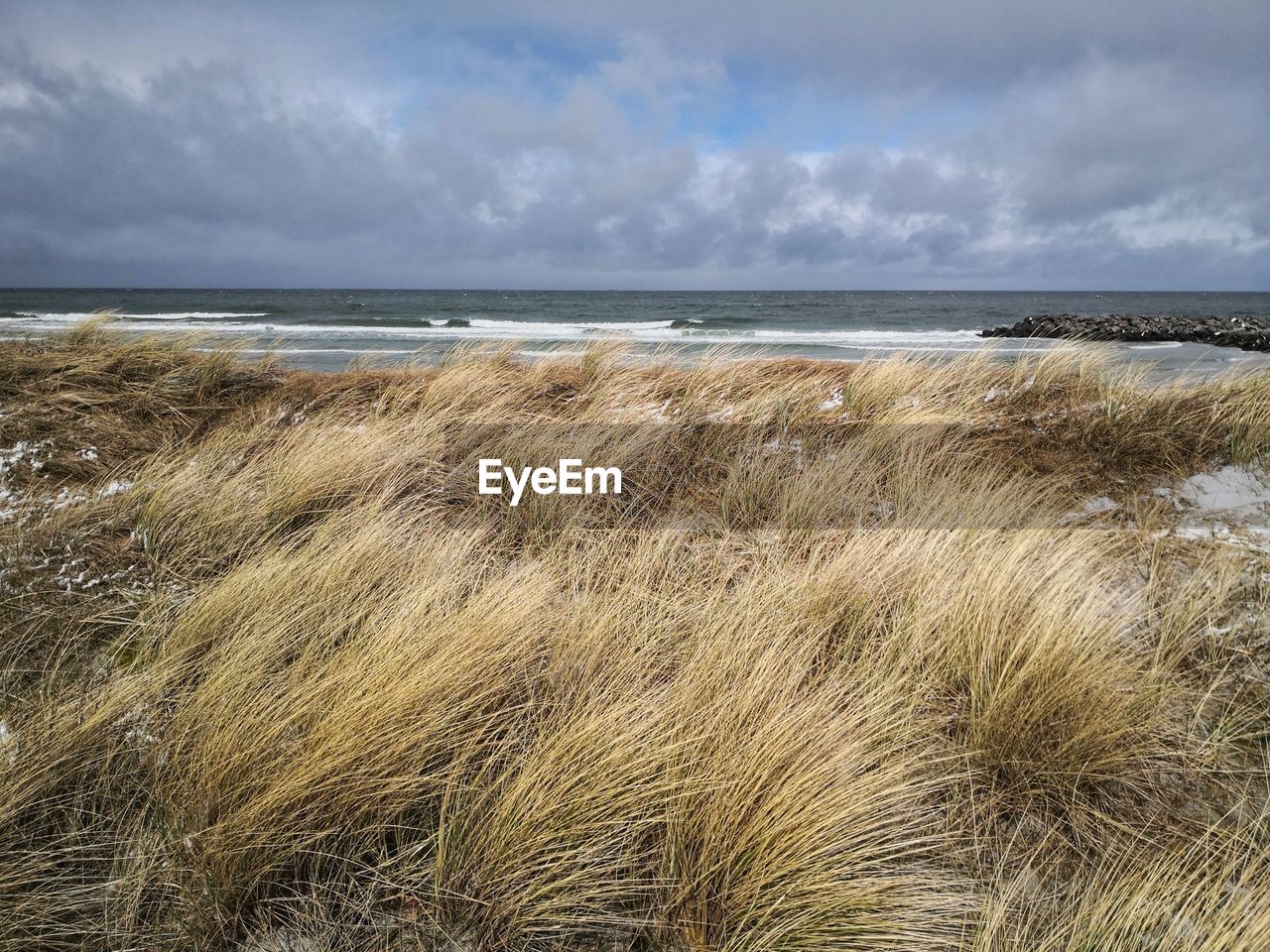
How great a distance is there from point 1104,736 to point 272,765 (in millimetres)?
2569

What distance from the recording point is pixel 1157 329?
748 inches

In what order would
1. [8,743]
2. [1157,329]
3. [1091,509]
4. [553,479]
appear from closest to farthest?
[8,743]
[1091,509]
[553,479]
[1157,329]

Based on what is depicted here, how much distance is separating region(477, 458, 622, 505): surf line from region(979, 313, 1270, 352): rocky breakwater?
699 inches

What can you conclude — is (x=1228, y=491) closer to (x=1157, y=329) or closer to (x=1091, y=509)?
(x=1091, y=509)

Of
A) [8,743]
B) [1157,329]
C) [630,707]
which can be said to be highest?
[1157,329]

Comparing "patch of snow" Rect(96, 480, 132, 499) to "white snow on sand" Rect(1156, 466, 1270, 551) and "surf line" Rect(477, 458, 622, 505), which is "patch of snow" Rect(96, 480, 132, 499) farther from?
"white snow on sand" Rect(1156, 466, 1270, 551)

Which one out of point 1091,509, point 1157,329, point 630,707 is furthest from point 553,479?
point 1157,329

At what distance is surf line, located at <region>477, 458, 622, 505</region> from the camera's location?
4086 millimetres

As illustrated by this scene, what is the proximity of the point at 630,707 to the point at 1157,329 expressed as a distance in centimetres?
2342

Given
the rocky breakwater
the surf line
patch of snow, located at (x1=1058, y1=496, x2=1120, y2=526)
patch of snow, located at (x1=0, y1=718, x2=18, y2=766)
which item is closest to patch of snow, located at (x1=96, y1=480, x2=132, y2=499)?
patch of snow, located at (x1=0, y1=718, x2=18, y2=766)

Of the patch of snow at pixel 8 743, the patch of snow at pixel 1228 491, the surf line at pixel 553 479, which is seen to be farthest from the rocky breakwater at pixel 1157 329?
the patch of snow at pixel 8 743

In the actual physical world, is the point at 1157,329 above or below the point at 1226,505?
above

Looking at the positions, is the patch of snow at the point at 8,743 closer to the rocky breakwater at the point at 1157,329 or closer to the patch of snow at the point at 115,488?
the patch of snow at the point at 115,488

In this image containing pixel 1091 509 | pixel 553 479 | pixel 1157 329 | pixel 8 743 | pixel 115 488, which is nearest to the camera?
pixel 8 743
